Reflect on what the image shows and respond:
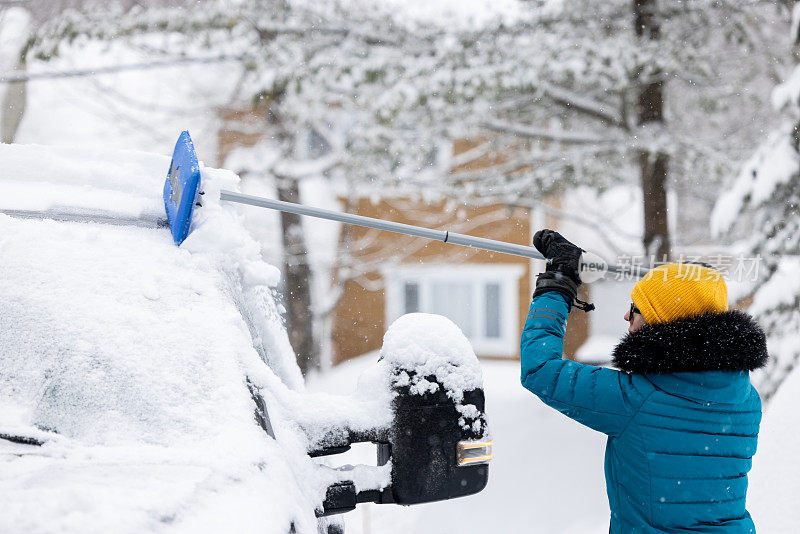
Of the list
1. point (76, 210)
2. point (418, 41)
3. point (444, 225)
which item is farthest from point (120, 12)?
point (76, 210)

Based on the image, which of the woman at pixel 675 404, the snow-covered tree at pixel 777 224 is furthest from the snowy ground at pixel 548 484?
the snow-covered tree at pixel 777 224

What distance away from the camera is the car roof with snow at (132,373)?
122 cm

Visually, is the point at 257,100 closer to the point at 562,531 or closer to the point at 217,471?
the point at 562,531

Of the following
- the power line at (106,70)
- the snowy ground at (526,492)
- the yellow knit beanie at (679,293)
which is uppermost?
the power line at (106,70)

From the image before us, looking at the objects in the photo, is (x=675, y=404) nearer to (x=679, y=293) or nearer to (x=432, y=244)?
(x=679, y=293)

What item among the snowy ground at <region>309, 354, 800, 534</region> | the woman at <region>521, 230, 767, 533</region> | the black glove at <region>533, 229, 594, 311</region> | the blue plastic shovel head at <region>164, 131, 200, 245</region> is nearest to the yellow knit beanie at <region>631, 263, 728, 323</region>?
the woman at <region>521, 230, 767, 533</region>

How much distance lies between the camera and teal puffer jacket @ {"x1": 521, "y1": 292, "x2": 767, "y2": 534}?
1808mm

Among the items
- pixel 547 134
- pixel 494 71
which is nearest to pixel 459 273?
pixel 547 134

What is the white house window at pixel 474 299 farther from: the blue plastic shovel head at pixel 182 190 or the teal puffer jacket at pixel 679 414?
the teal puffer jacket at pixel 679 414

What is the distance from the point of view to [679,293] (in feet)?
6.34

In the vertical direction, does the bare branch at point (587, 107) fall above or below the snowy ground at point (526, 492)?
above

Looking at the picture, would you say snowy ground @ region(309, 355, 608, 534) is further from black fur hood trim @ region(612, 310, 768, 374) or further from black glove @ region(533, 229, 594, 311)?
black fur hood trim @ region(612, 310, 768, 374)

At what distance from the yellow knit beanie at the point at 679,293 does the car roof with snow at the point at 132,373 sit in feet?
3.53

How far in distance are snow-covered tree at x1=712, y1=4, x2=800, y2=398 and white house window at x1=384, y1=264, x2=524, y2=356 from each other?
7529 millimetres
